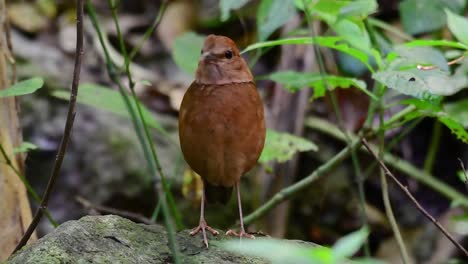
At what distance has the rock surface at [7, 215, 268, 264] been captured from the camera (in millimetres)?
2062

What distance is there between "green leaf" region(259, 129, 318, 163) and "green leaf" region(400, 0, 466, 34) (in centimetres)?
76

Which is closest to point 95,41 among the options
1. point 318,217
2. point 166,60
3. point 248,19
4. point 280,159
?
point 166,60

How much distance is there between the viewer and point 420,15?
3645 mm

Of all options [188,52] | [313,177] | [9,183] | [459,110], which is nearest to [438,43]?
[313,177]

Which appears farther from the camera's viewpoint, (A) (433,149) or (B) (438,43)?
(A) (433,149)

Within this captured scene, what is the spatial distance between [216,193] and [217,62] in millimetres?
621

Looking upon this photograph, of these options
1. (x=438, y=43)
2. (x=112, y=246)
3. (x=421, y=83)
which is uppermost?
(x=438, y=43)

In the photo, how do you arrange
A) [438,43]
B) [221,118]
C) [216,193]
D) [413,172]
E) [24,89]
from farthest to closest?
1. [413,172]
2. [216,193]
3. [438,43]
4. [221,118]
5. [24,89]

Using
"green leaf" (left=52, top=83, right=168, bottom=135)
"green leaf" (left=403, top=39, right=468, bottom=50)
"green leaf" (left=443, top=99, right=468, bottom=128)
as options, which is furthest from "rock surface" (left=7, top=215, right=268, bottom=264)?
"green leaf" (left=443, top=99, right=468, bottom=128)

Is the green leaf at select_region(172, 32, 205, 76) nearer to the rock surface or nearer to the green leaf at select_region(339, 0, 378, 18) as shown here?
the green leaf at select_region(339, 0, 378, 18)

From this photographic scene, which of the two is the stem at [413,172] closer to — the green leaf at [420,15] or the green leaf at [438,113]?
the green leaf at [420,15]

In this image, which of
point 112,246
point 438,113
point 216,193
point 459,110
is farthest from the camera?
point 459,110

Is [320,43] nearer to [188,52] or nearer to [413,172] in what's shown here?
[188,52]

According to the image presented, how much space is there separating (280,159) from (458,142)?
2.58 metres
